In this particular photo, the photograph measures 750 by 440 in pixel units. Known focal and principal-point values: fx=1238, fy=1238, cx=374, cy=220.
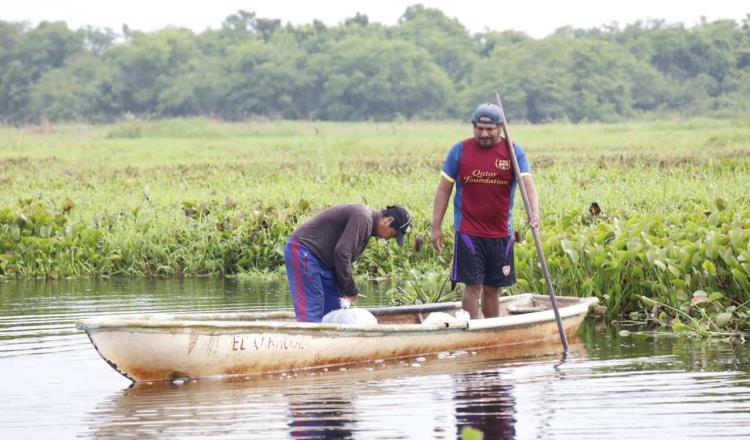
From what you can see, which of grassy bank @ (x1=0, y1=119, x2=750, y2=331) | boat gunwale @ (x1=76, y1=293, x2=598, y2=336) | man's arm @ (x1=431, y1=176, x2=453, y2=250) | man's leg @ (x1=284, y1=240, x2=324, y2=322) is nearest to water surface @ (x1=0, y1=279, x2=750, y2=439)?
boat gunwale @ (x1=76, y1=293, x2=598, y2=336)

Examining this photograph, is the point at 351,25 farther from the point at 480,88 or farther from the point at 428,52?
the point at 480,88

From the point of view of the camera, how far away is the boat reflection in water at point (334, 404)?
6.52 metres

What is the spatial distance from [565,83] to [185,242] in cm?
3952

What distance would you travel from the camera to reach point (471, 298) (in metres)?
9.01

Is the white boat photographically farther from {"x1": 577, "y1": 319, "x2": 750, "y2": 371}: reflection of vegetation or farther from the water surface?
{"x1": 577, "y1": 319, "x2": 750, "y2": 371}: reflection of vegetation

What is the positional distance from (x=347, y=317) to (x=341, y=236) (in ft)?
1.93

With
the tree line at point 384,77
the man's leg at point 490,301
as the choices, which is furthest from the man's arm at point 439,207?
the tree line at point 384,77

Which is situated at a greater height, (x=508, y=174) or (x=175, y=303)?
(x=508, y=174)

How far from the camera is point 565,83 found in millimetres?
51938

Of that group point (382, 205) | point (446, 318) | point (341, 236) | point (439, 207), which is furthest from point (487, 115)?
point (382, 205)

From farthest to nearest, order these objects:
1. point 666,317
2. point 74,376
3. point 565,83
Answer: point 565,83 → point 666,317 → point 74,376

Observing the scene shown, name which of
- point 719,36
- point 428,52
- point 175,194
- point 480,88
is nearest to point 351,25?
point 428,52

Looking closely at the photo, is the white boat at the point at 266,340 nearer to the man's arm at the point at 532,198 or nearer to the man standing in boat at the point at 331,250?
the man standing in boat at the point at 331,250

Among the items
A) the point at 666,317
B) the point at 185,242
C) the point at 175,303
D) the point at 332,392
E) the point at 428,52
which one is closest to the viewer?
the point at 332,392
